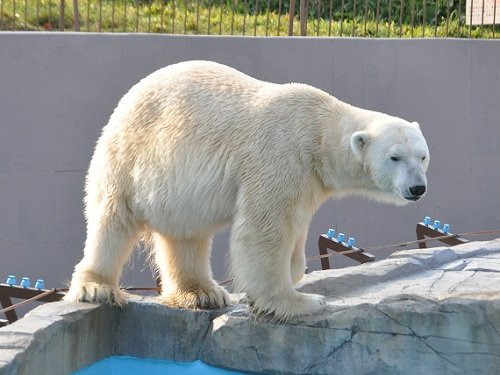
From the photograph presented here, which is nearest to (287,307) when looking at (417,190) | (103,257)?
(417,190)

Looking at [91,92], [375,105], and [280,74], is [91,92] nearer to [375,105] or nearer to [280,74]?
[280,74]

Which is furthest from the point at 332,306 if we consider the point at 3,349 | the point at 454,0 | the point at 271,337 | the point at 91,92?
the point at 454,0

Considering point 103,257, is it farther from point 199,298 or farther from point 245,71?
point 245,71

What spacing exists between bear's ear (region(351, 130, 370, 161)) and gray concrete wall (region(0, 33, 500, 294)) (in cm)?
298

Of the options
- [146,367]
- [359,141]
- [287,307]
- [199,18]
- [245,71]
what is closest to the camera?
[359,141]

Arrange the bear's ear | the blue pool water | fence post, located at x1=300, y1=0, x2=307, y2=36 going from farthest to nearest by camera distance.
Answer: fence post, located at x1=300, y1=0, x2=307, y2=36, the blue pool water, the bear's ear

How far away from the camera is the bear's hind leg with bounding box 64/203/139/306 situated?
5.47 meters

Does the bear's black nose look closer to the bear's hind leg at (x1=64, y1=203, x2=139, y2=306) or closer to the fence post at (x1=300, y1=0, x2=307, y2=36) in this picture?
the bear's hind leg at (x1=64, y1=203, x2=139, y2=306)

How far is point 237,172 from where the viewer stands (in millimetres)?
5293

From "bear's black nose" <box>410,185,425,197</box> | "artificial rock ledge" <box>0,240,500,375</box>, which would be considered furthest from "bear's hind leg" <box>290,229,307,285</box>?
"bear's black nose" <box>410,185,425,197</box>

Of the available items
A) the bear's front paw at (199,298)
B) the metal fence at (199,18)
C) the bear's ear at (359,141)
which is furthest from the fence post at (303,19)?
the bear's ear at (359,141)

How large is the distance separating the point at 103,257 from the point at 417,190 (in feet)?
5.27

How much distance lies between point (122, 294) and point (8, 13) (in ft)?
11.9

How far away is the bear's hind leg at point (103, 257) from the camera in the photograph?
547 cm
